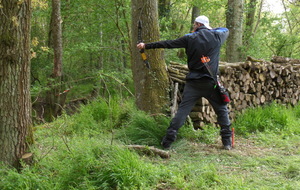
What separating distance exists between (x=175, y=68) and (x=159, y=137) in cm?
189

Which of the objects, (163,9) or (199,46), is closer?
(199,46)

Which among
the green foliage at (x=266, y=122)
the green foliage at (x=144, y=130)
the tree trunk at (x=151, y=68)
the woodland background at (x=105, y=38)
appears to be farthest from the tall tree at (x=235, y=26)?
the green foliage at (x=144, y=130)

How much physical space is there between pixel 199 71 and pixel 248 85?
2.55 meters

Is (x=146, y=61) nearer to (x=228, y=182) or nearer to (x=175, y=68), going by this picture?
(x=175, y=68)

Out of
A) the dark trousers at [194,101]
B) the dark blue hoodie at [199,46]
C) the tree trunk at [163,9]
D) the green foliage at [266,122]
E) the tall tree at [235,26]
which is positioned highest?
the tree trunk at [163,9]

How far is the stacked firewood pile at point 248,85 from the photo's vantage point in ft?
18.5

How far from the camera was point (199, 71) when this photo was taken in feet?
15.2

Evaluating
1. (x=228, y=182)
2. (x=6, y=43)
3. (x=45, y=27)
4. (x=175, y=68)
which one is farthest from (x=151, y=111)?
(x=45, y=27)

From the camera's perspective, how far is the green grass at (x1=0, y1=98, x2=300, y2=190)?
10.1 feet

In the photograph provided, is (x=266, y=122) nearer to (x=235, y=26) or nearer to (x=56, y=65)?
(x=235, y=26)

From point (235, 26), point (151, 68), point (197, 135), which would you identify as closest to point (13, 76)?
point (151, 68)

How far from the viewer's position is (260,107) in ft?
21.6

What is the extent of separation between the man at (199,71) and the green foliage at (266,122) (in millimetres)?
1290

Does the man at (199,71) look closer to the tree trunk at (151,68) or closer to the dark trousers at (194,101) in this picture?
the dark trousers at (194,101)
